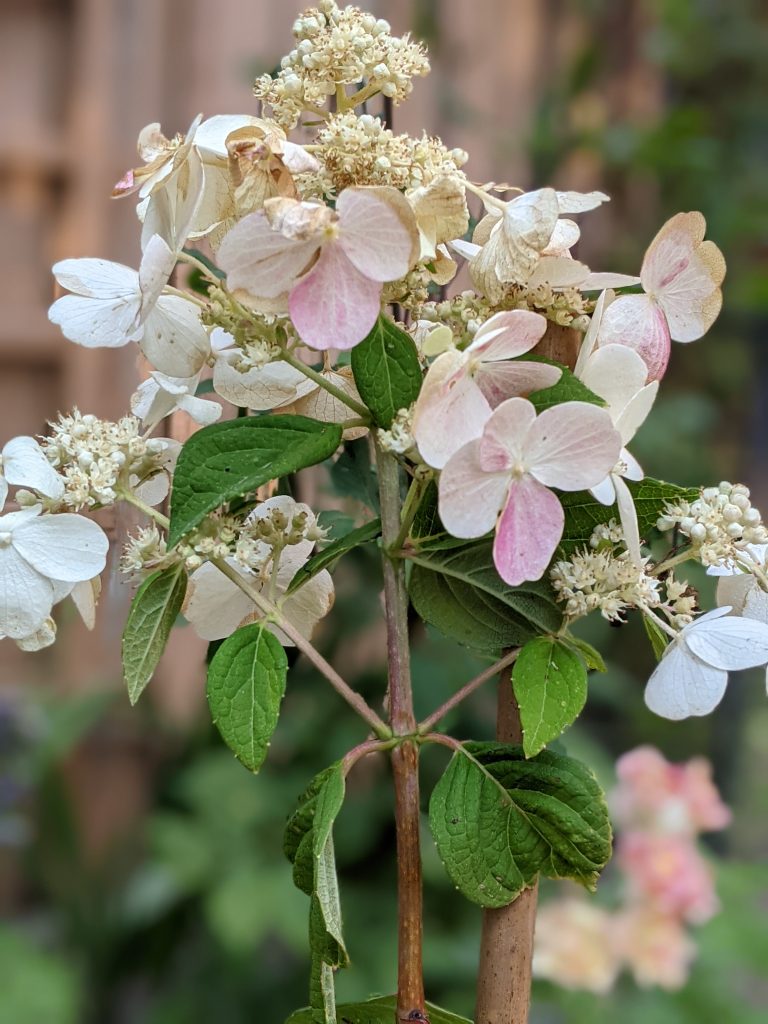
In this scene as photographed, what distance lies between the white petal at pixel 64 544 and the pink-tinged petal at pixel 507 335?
4.6 inches

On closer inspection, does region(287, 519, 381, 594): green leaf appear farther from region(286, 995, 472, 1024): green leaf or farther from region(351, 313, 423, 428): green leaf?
region(286, 995, 472, 1024): green leaf

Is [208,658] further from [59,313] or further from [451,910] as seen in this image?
[451,910]

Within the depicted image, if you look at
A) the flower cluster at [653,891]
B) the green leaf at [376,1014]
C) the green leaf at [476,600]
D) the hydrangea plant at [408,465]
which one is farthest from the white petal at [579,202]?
the flower cluster at [653,891]

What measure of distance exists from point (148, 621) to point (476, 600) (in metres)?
0.10

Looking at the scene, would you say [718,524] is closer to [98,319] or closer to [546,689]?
[546,689]

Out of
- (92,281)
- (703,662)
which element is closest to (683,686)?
(703,662)

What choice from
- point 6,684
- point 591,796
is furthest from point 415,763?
point 6,684

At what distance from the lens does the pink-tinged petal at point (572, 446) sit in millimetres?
261

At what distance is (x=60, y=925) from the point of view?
4.65 ft

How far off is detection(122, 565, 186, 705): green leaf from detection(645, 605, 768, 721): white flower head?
14 centimetres

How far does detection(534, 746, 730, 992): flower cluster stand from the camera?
3.09 feet

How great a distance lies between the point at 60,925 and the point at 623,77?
195cm

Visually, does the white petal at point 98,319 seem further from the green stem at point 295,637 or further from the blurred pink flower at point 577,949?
the blurred pink flower at point 577,949

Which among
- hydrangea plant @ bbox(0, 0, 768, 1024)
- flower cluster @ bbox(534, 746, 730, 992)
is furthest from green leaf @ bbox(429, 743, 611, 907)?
flower cluster @ bbox(534, 746, 730, 992)
